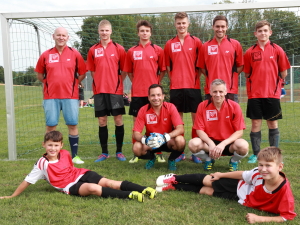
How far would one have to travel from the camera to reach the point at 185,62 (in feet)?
15.3

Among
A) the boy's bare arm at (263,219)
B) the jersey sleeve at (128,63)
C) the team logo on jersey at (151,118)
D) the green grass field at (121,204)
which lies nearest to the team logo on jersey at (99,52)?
the jersey sleeve at (128,63)

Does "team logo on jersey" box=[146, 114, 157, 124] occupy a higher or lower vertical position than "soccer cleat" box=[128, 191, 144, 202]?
higher

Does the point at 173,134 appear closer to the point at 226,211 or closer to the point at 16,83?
the point at 226,211

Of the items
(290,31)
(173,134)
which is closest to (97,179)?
(173,134)

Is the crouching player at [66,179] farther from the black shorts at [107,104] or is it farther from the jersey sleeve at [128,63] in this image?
the jersey sleeve at [128,63]

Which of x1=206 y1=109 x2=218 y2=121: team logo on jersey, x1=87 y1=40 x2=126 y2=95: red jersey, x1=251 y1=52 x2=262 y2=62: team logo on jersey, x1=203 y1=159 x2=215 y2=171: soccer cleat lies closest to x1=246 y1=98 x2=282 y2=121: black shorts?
x1=251 y1=52 x2=262 y2=62: team logo on jersey

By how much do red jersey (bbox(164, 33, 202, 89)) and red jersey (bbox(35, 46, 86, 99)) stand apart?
144 centimetres

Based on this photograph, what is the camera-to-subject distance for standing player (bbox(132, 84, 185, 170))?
411cm

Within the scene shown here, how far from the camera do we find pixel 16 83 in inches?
214

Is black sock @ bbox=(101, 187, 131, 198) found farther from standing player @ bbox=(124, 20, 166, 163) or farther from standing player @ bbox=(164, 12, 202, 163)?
standing player @ bbox=(164, 12, 202, 163)

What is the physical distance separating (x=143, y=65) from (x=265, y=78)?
5.47 feet

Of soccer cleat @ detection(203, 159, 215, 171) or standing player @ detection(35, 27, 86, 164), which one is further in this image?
standing player @ detection(35, 27, 86, 164)

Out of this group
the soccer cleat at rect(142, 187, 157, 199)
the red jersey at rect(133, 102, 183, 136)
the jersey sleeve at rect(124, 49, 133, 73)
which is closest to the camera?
the soccer cleat at rect(142, 187, 157, 199)

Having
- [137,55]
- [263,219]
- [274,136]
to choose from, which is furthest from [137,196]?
[274,136]
